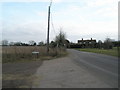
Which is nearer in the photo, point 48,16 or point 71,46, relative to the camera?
point 48,16

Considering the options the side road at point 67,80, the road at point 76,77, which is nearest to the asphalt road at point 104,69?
the road at point 76,77

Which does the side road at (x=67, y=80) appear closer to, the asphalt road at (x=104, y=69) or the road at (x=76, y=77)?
the road at (x=76, y=77)

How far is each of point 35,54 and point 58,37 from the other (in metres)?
35.0

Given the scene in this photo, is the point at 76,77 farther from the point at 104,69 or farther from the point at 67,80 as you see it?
the point at 104,69

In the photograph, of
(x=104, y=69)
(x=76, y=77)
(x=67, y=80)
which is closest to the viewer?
(x=67, y=80)

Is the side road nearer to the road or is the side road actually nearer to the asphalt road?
the road

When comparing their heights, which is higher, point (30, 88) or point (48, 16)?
point (48, 16)

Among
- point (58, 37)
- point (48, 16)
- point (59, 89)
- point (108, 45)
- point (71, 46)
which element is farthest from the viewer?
point (71, 46)

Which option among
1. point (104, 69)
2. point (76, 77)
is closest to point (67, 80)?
point (76, 77)

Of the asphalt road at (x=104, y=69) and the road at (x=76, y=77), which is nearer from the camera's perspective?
the road at (x=76, y=77)

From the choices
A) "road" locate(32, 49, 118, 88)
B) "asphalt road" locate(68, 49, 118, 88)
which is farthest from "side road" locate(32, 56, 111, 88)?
"asphalt road" locate(68, 49, 118, 88)

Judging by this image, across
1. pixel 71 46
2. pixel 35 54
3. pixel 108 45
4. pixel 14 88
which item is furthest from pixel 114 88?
pixel 71 46

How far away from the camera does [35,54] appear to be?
2420 cm

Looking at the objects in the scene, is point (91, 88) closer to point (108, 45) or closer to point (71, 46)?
point (108, 45)
